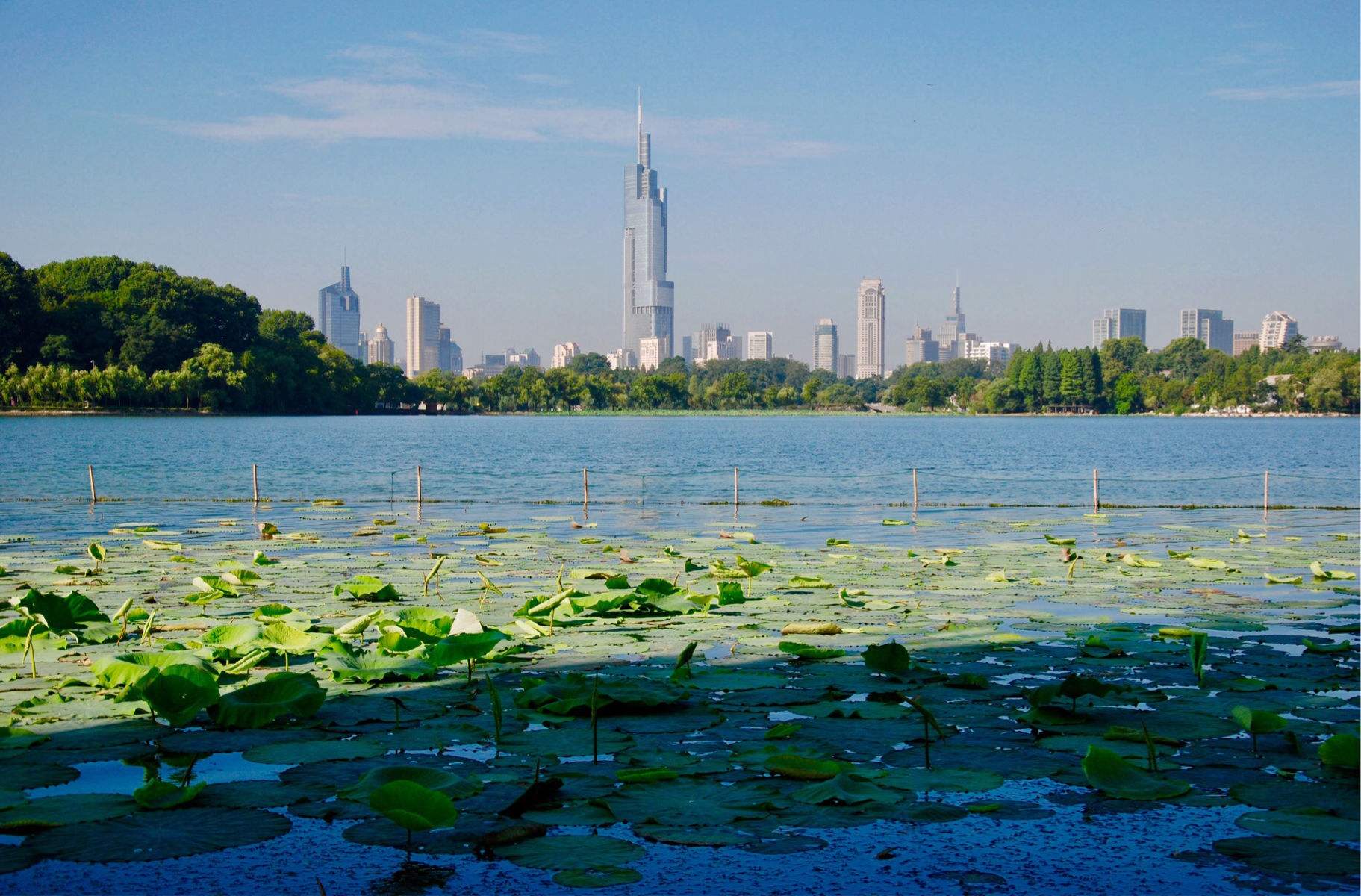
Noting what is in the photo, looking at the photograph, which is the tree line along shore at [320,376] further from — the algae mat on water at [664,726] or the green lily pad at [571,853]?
the green lily pad at [571,853]

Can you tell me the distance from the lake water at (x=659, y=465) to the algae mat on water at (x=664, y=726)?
16.8m

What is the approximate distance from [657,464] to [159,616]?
38989 millimetres

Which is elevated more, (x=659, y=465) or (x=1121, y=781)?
(x=1121, y=781)

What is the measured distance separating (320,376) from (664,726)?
122661 mm

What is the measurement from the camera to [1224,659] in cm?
671

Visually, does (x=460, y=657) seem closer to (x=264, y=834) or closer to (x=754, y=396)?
(x=264, y=834)

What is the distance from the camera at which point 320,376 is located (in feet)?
398

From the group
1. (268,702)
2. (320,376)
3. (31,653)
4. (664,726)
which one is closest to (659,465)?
(31,653)

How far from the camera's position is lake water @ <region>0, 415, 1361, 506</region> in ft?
99.6

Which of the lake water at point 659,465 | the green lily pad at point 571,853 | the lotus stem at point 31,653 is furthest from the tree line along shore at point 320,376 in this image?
the green lily pad at point 571,853

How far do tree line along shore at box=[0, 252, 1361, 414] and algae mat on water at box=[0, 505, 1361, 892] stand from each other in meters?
95.5

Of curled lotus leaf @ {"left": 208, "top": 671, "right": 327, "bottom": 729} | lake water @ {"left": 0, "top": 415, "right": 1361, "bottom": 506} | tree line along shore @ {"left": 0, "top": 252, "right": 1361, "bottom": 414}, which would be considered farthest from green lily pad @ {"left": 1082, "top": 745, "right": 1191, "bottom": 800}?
tree line along shore @ {"left": 0, "top": 252, "right": 1361, "bottom": 414}

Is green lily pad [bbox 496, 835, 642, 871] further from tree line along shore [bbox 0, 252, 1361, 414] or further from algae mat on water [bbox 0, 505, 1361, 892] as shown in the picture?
tree line along shore [bbox 0, 252, 1361, 414]

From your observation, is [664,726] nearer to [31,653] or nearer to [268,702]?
[268,702]
